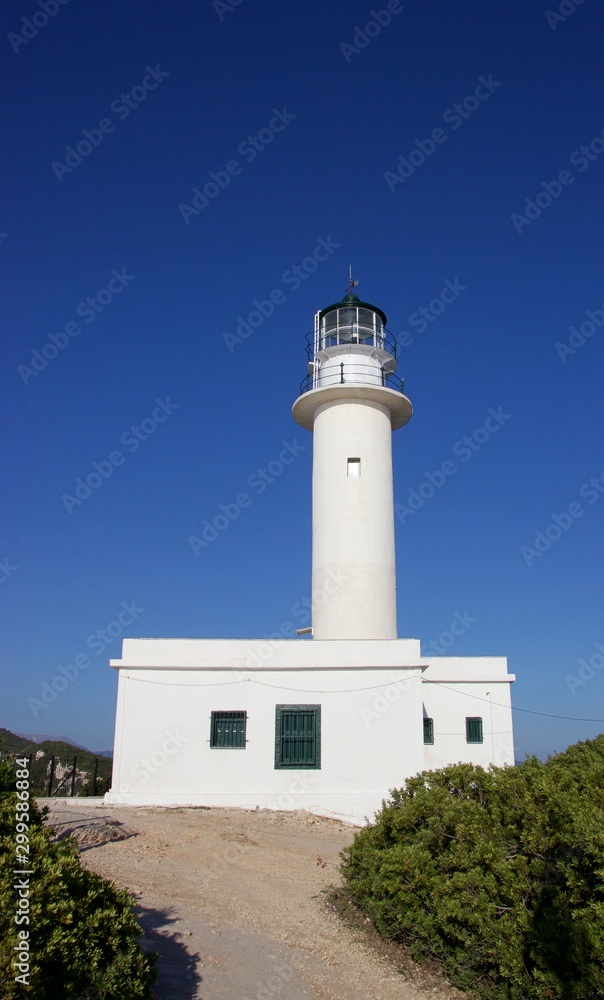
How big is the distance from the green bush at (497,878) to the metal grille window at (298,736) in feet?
23.1

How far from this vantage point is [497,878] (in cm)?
609

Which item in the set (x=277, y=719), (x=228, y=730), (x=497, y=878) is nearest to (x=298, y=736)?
(x=277, y=719)

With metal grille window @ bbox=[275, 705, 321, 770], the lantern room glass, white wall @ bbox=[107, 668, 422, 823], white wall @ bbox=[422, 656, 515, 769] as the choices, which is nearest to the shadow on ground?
white wall @ bbox=[107, 668, 422, 823]

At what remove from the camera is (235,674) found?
1534 centimetres

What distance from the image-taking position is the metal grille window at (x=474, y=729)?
1931 cm

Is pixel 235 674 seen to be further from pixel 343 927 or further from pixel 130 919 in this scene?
pixel 130 919

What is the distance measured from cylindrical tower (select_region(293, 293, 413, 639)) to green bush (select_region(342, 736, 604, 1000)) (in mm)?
9617

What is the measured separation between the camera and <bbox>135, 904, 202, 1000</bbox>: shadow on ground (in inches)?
Result: 217

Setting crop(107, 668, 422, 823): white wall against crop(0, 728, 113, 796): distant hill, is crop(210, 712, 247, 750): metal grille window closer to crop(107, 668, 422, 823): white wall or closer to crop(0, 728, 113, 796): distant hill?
crop(107, 668, 422, 823): white wall

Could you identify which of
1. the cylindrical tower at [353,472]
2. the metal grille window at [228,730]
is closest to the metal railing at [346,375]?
the cylindrical tower at [353,472]

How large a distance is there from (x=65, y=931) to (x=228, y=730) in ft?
35.9

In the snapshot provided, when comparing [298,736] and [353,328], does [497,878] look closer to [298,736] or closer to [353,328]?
[298,736]

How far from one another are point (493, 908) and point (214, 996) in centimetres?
235

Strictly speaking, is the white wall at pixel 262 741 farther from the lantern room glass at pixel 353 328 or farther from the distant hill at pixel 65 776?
the lantern room glass at pixel 353 328
